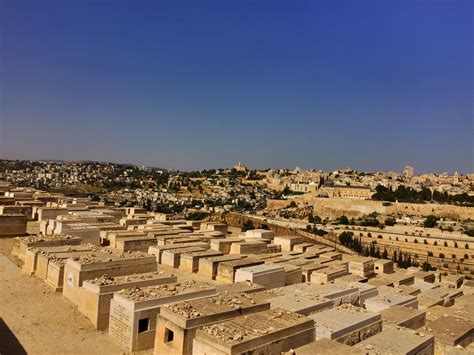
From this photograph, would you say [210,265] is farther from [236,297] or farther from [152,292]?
[236,297]

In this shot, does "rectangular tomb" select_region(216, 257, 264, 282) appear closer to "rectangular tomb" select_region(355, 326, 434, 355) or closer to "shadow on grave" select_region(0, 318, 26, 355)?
"rectangular tomb" select_region(355, 326, 434, 355)

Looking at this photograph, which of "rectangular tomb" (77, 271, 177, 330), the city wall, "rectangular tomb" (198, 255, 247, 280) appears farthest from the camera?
the city wall

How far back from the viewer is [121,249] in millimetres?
16312

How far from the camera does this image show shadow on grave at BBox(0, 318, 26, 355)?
26.0 feet

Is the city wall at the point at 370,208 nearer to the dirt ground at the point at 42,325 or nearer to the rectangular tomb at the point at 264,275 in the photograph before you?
the rectangular tomb at the point at 264,275

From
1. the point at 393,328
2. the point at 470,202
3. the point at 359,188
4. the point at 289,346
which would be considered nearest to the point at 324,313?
the point at 393,328

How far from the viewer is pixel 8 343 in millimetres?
8258

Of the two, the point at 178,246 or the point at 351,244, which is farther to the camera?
the point at 351,244

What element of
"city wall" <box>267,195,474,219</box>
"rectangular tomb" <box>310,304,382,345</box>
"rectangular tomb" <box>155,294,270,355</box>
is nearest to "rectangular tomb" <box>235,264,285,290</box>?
"rectangular tomb" <box>310,304,382,345</box>

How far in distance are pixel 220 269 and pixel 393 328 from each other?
6.51 meters

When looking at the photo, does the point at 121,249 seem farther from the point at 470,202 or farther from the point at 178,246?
the point at 470,202

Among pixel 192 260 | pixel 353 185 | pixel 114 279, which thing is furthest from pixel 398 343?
pixel 353 185

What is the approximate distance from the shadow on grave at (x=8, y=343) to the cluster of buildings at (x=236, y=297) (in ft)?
5.01

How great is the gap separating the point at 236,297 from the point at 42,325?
14.1 feet
